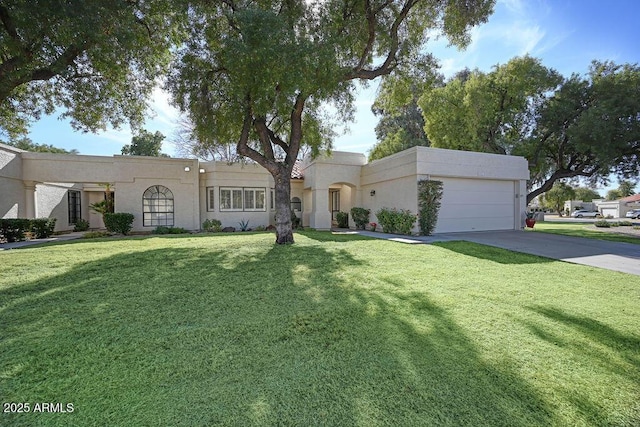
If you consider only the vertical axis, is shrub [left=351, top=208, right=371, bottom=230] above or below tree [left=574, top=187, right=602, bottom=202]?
below

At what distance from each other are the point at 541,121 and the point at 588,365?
22.7 m

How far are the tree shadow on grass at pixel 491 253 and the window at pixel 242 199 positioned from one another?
11808mm

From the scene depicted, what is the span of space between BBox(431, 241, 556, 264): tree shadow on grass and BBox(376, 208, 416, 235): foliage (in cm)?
281

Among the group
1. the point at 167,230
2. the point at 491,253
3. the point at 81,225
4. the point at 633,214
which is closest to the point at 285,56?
the point at 491,253

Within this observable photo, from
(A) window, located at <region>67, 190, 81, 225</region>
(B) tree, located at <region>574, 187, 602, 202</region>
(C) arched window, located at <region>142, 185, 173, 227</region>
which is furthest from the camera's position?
(B) tree, located at <region>574, 187, 602, 202</region>

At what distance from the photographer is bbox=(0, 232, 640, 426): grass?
2393mm

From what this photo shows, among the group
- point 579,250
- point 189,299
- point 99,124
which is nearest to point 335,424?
point 189,299

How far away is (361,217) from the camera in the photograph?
17.8 m

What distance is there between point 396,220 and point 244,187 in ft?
32.0

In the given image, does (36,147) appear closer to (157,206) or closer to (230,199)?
(157,206)

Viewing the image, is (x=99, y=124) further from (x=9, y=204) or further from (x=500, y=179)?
(x=500, y=179)

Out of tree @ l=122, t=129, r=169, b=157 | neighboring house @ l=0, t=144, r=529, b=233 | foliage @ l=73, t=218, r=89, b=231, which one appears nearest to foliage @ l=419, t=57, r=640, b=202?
neighboring house @ l=0, t=144, r=529, b=233

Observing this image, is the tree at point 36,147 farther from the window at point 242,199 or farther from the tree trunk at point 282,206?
the tree trunk at point 282,206

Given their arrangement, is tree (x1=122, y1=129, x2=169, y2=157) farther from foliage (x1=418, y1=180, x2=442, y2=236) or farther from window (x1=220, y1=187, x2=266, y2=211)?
foliage (x1=418, y1=180, x2=442, y2=236)
